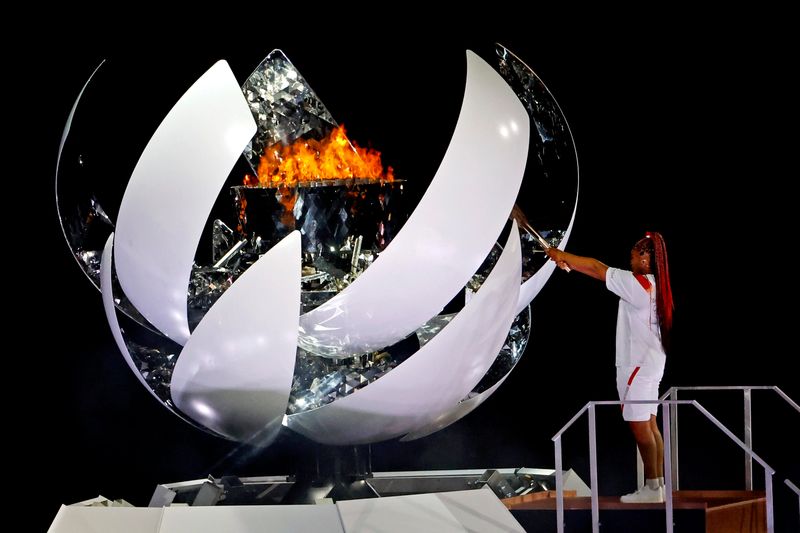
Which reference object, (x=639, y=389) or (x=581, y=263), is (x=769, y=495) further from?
(x=581, y=263)

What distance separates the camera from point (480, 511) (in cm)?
637

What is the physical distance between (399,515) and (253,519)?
2.20 feet

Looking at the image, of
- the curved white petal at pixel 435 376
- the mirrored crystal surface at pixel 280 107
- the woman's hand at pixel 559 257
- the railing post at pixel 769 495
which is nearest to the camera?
the railing post at pixel 769 495

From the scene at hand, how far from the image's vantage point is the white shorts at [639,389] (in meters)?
6.62

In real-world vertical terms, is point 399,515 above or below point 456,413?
below

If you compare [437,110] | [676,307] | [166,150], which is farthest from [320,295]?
[676,307]

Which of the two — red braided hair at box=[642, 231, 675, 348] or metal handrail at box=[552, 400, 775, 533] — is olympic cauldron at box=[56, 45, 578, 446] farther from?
metal handrail at box=[552, 400, 775, 533]

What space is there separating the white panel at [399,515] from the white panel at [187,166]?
4.85 feet

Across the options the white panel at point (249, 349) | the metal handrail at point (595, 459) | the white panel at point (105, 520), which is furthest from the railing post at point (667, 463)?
the white panel at point (105, 520)

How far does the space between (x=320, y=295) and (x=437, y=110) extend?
8.35 ft

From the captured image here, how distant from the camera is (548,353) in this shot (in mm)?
9922

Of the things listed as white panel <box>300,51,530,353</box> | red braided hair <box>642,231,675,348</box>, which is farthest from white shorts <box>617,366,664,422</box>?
white panel <box>300,51,530,353</box>

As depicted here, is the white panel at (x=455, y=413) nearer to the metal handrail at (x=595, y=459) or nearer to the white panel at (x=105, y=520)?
the metal handrail at (x=595, y=459)

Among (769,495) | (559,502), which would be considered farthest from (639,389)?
(769,495)
